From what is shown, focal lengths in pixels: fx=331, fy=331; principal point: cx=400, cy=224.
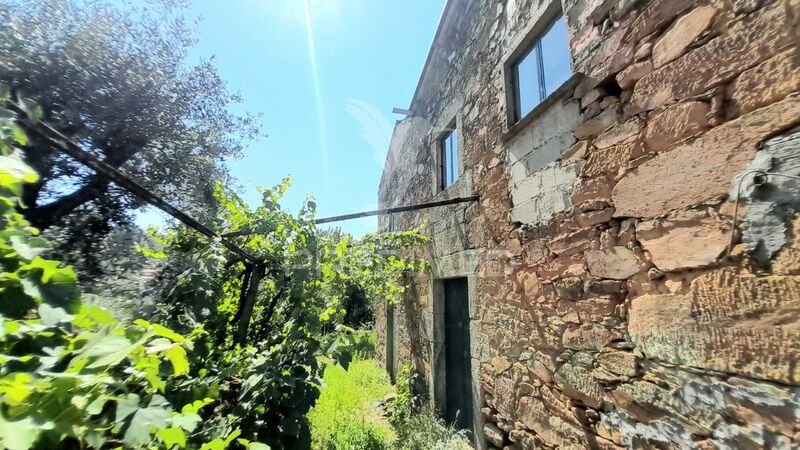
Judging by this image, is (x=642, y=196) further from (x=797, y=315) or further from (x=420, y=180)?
(x=420, y=180)

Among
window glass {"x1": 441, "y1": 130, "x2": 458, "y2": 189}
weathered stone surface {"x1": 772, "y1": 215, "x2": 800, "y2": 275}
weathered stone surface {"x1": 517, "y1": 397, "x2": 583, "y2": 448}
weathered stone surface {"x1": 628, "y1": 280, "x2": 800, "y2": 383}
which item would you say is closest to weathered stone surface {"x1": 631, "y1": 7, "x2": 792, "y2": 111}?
weathered stone surface {"x1": 772, "y1": 215, "x2": 800, "y2": 275}

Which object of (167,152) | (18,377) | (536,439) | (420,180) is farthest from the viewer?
(420,180)

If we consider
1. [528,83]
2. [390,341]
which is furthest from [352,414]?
[528,83]

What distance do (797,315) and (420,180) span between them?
4.89 meters

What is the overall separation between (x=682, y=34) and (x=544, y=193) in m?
1.14

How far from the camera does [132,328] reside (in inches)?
34.3

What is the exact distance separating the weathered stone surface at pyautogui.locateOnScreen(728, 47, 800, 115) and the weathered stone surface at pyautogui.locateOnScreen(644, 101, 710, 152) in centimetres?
11

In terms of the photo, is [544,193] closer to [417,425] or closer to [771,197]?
[771,197]

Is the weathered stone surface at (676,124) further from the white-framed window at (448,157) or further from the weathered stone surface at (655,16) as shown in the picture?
the white-framed window at (448,157)

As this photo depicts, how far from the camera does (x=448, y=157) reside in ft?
15.9

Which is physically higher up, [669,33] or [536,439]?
[669,33]

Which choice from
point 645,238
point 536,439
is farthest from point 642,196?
point 536,439

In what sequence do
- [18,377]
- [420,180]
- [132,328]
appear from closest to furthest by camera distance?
[18,377] → [132,328] → [420,180]

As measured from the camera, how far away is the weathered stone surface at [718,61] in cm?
125
